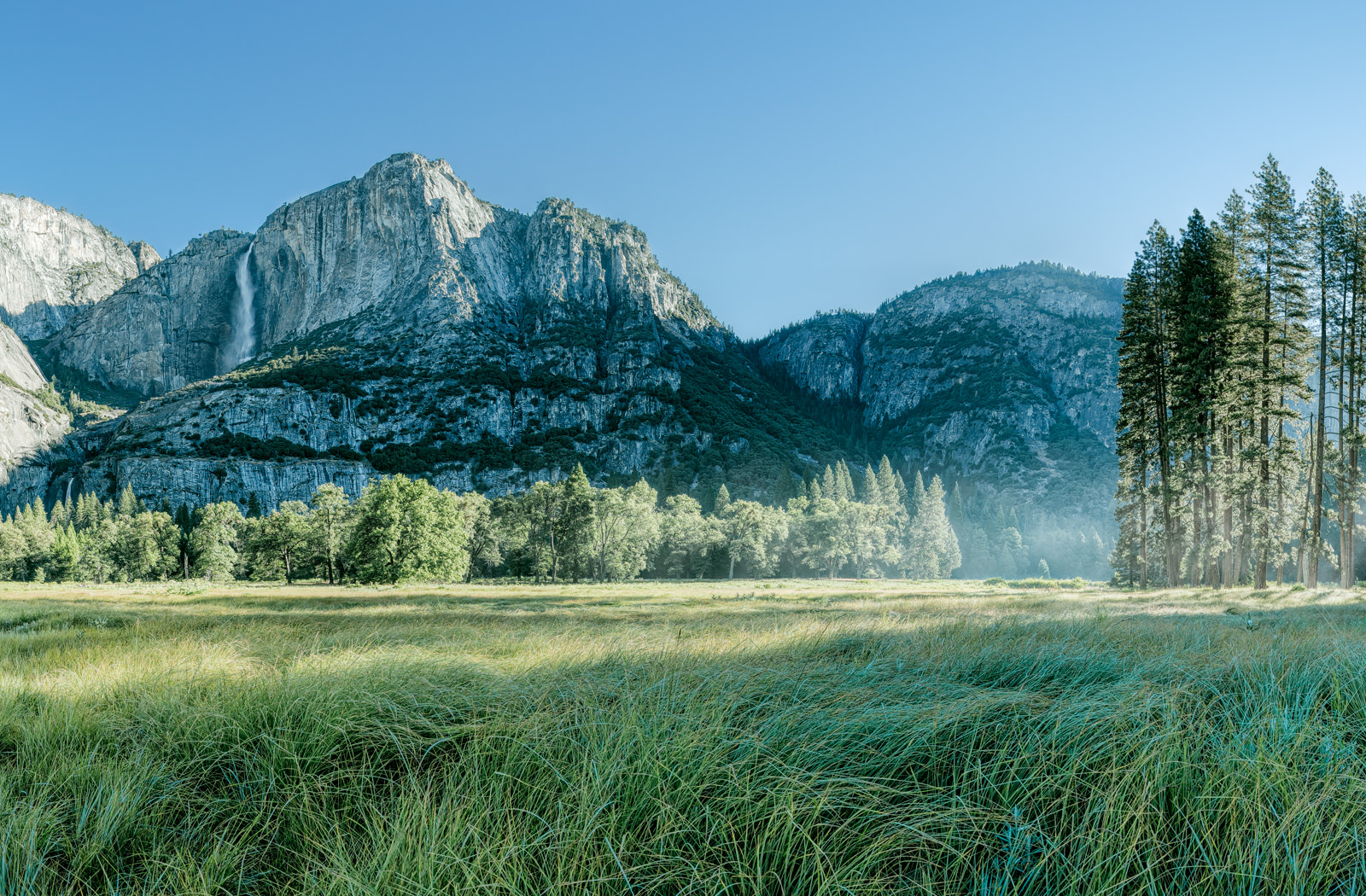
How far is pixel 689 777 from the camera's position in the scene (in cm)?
265

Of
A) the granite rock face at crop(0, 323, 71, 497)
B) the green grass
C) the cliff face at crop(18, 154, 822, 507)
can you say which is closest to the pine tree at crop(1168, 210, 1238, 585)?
the green grass

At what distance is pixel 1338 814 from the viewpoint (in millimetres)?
2285

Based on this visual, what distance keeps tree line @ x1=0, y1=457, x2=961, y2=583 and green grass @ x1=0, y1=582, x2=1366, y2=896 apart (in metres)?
33.9

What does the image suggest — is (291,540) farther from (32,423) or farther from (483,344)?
(32,423)

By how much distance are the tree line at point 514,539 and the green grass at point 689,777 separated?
33881 millimetres

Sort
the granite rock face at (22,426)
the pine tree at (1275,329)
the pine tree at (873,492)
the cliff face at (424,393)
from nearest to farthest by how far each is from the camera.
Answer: the pine tree at (1275,329) < the pine tree at (873,492) < the cliff face at (424,393) < the granite rock face at (22,426)

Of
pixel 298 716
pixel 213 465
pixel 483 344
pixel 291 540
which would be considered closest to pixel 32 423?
pixel 213 465

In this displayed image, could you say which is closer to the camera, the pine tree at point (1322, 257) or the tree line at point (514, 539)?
the pine tree at point (1322, 257)

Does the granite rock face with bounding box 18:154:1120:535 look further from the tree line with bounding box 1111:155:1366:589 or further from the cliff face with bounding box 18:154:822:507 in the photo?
the tree line with bounding box 1111:155:1366:589

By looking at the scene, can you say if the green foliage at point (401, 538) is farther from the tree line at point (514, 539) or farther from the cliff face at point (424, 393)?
the cliff face at point (424, 393)

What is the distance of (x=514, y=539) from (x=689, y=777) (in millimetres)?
61764

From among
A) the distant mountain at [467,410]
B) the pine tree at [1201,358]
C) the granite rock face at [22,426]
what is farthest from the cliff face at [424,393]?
the pine tree at [1201,358]

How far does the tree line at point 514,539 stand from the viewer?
45.5 metres

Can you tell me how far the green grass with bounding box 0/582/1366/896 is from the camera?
2.10 meters
